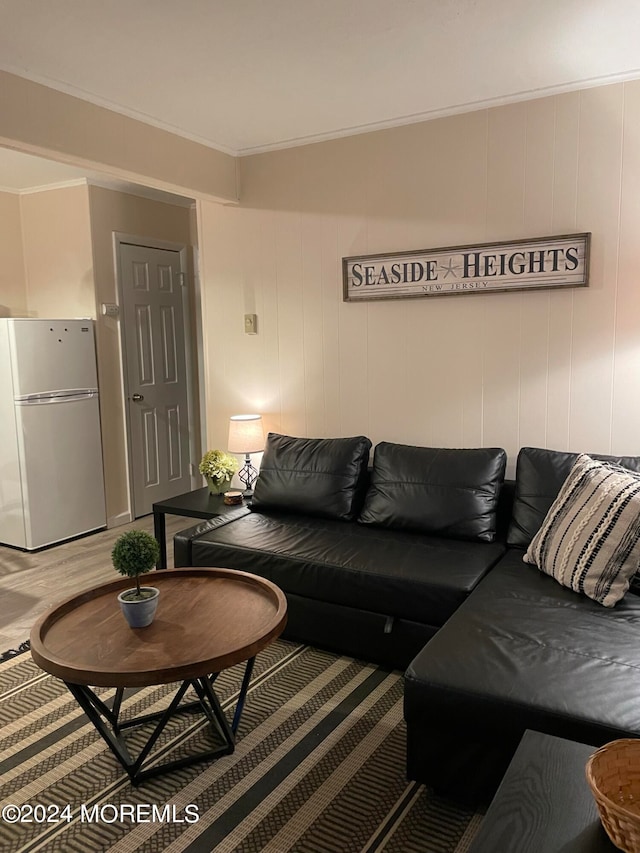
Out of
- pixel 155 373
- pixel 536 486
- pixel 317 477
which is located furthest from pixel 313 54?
pixel 155 373

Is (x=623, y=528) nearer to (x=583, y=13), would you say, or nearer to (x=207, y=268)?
(x=583, y=13)

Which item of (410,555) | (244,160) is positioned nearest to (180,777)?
(410,555)

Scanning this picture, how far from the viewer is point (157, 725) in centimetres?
213

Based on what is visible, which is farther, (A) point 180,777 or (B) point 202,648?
(A) point 180,777

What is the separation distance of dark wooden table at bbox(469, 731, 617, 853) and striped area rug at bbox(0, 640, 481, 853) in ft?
1.89

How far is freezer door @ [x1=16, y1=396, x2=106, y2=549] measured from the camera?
4285 mm

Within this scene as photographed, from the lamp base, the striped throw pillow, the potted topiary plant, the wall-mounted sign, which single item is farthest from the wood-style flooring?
the striped throw pillow

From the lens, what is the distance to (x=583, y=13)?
2270mm

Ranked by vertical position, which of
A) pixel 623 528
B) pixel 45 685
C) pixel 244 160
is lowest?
pixel 45 685

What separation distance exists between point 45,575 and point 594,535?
310 centimetres

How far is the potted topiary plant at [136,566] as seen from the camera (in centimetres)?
206

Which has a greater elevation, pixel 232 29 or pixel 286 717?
pixel 232 29

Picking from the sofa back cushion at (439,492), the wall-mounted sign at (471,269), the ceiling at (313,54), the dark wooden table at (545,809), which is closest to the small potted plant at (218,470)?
the sofa back cushion at (439,492)

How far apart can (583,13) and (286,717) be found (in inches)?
107
